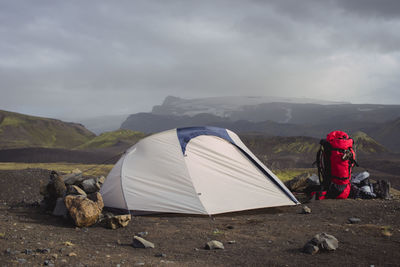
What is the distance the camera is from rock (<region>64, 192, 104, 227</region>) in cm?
733

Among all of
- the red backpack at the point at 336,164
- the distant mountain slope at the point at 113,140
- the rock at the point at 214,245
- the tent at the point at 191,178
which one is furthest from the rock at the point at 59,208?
the distant mountain slope at the point at 113,140

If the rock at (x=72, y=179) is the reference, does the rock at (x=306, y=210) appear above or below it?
above

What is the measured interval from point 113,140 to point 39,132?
94.2 feet

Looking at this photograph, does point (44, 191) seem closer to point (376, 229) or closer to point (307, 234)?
point (307, 234)

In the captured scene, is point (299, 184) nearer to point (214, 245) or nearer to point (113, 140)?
point (214, 245)

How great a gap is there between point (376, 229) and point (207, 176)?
4.23 m

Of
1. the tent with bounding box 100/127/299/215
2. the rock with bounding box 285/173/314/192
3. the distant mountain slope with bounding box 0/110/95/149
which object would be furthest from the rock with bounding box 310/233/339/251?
the distant mountain slope with bounding box 0/110/95/149

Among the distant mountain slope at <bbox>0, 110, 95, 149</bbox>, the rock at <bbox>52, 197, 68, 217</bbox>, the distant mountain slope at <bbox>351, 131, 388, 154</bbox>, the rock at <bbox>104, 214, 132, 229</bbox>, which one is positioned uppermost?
the rock at <bbox>104, 214, 132, 229</bbox>

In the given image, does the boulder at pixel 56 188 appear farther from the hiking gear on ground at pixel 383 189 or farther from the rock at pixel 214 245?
the hiking gear on ground at pixel 383 189

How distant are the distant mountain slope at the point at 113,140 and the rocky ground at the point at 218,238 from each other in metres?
78.8

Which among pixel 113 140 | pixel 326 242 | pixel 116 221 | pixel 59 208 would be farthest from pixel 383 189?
pixel 113 140

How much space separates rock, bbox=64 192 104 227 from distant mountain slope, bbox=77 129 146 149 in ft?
258

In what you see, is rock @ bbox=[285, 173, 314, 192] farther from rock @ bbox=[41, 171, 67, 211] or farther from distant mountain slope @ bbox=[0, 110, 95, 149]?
distant mountain slope @ bbox=[0, 110, 95, 149]

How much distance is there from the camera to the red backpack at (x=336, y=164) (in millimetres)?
9938
